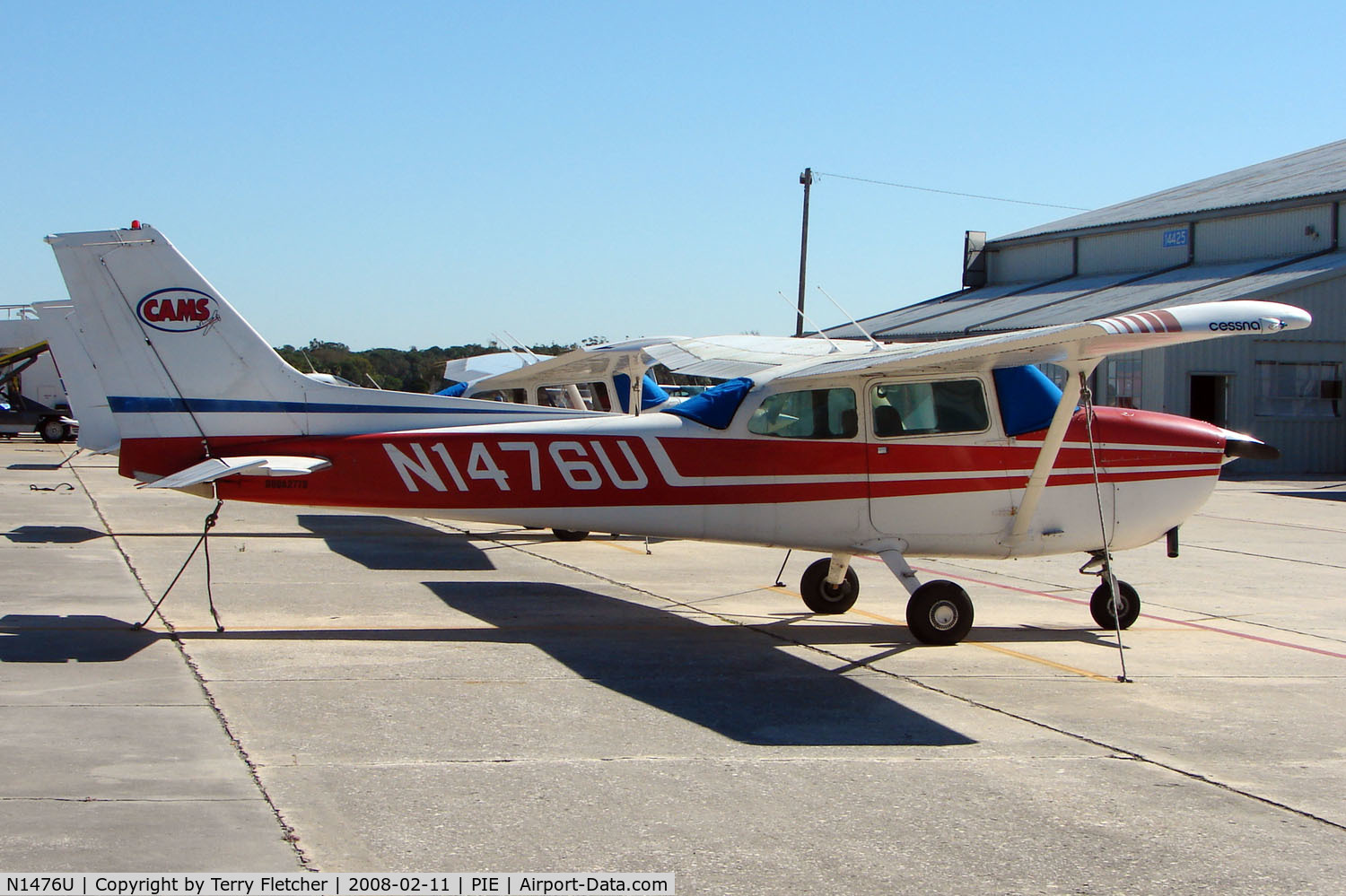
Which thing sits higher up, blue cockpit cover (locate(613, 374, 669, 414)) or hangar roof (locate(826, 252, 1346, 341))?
hangar roof (locate(826, 252, 1346, 341))

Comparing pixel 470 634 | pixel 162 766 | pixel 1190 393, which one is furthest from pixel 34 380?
pixel 162 766

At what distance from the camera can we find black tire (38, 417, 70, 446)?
124ft

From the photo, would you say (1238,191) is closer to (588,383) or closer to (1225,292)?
(1225,292)

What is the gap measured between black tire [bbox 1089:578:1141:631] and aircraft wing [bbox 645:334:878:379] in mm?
2563

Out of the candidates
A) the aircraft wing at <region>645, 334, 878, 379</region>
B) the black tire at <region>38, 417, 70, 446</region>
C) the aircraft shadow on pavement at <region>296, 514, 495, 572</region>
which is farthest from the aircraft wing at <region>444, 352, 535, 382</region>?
the black tire at <region>38, 417, 70, 446</region>

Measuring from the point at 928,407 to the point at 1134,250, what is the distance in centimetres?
3212

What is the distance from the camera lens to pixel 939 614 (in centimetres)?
866

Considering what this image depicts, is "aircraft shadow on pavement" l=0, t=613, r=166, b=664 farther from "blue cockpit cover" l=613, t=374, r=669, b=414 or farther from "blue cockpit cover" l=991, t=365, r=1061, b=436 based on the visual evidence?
"blue cockpit cover" l=613, t=374, r=669, b=414

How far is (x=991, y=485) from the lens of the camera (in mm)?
8977

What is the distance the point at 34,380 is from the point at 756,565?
3699 centimetres

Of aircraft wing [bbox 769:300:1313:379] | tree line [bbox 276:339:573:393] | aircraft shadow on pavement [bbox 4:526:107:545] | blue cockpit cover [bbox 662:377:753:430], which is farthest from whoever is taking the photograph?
tree line [bbox 276:339:573:393]

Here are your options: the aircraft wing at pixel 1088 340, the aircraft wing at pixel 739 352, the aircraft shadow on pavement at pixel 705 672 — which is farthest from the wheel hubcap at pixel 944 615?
the aircraft wing at pixel 739 352

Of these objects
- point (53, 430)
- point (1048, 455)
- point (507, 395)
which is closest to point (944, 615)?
point (1048, 455)

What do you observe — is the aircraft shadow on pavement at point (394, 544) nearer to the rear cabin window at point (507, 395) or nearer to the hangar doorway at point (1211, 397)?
the rear cabin window at point (507, 395)
